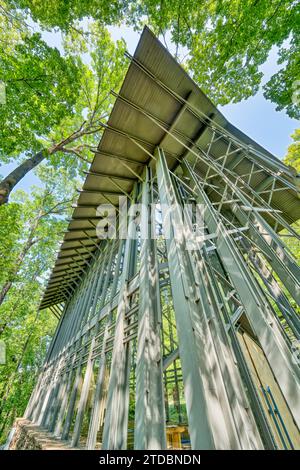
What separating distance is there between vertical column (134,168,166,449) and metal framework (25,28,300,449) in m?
0.01

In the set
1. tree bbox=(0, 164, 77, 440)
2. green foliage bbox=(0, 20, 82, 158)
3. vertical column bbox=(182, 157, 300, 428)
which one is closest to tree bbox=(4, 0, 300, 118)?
green foliage bbox=(0, 20, 82, 158)

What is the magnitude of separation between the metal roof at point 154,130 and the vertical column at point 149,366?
313 cm

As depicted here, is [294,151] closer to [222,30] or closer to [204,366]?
[222,30]

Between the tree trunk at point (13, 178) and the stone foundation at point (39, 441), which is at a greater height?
the tree trunk at point (13, 178)

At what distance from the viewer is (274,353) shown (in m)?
2.16

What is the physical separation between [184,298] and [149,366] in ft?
3.55

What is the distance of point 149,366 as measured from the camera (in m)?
2.70

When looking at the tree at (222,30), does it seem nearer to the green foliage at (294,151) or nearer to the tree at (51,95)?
the tree at (51,95)

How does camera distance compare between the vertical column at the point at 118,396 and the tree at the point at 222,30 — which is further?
the tree at the point at 222,30

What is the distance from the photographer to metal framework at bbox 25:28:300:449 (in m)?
2.23

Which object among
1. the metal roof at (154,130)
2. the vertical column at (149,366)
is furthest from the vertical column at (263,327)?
the metal roof at (154,130)

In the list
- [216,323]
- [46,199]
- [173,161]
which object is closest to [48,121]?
[173,161]

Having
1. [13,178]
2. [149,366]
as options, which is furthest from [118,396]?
[13,178]

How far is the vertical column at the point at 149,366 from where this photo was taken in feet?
7.51
